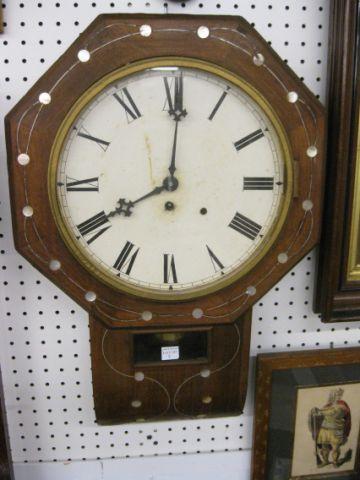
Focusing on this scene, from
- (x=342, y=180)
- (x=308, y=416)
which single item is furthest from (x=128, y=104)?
(x=308, y=416)

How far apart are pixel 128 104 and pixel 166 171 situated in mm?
96

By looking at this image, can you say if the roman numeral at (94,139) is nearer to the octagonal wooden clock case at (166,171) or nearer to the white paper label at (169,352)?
the octagonal wooden clock case at (166,171)

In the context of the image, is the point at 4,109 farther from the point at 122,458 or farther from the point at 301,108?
the point at 122,458

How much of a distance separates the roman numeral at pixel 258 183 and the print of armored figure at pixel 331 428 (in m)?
0.41

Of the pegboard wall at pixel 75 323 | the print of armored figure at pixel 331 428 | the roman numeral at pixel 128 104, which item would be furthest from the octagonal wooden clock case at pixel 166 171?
the print of armored figure at pixel 331 428

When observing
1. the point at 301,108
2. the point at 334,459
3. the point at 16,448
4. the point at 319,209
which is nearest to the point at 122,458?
the point at 16,448

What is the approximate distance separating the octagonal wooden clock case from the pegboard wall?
0.11 metres

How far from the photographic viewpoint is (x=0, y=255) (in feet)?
2.29

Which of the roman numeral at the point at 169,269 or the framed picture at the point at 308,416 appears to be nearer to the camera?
the roman numeral at the point at 169,269

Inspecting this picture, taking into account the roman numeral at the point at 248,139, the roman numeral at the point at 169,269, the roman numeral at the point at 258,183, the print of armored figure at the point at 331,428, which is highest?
the roman numeral at the point at 248,139

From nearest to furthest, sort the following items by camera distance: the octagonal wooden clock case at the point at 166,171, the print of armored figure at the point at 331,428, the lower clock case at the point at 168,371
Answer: the octagonal wooden clock case at the point at 166,171 < the lower clock case at the point at 168,371 < the print of armored figure at the point at 331,428

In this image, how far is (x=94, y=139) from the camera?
1.88ft

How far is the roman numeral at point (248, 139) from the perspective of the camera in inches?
23.2

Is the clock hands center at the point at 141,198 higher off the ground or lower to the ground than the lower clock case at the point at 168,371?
higher
